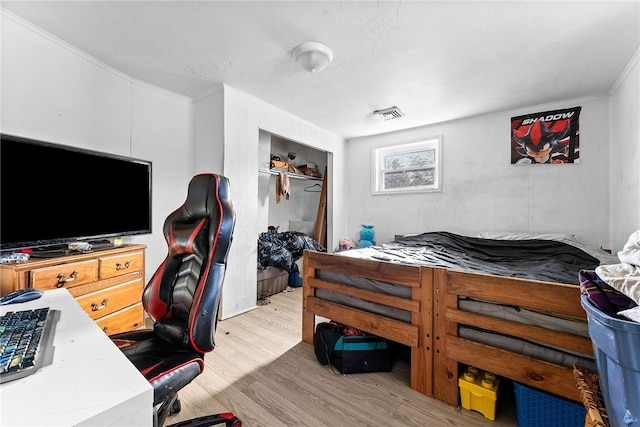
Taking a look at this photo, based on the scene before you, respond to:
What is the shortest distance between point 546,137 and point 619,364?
315cm

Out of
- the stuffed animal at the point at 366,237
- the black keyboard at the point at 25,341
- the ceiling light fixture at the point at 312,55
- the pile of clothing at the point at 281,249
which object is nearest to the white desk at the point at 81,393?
the black keyboard at the point at 25,341

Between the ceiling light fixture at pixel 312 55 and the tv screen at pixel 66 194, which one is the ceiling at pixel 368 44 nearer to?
the ceiling light fixture at pixel 312 55

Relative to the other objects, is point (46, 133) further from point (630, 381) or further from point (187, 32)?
point (630, 381)

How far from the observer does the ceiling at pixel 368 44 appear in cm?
165

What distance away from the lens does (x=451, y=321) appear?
1.52 metres

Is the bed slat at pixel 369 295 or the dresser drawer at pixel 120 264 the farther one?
the dresser drawer at pixel 120 264

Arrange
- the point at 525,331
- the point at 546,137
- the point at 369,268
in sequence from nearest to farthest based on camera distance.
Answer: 1. the point at 525,331
2. the point at 369,268
3. the point at 546,137

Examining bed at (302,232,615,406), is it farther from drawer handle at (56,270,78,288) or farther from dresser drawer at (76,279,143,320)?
drawer handle at (56,270,78,288)

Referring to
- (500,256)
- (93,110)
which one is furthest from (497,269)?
(93,110)

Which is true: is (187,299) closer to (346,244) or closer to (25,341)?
(25,341)

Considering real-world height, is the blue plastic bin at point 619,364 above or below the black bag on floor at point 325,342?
above

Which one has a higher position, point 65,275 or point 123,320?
point 65,275

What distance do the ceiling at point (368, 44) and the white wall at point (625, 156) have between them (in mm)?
142

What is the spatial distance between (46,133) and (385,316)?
288 centimetres
